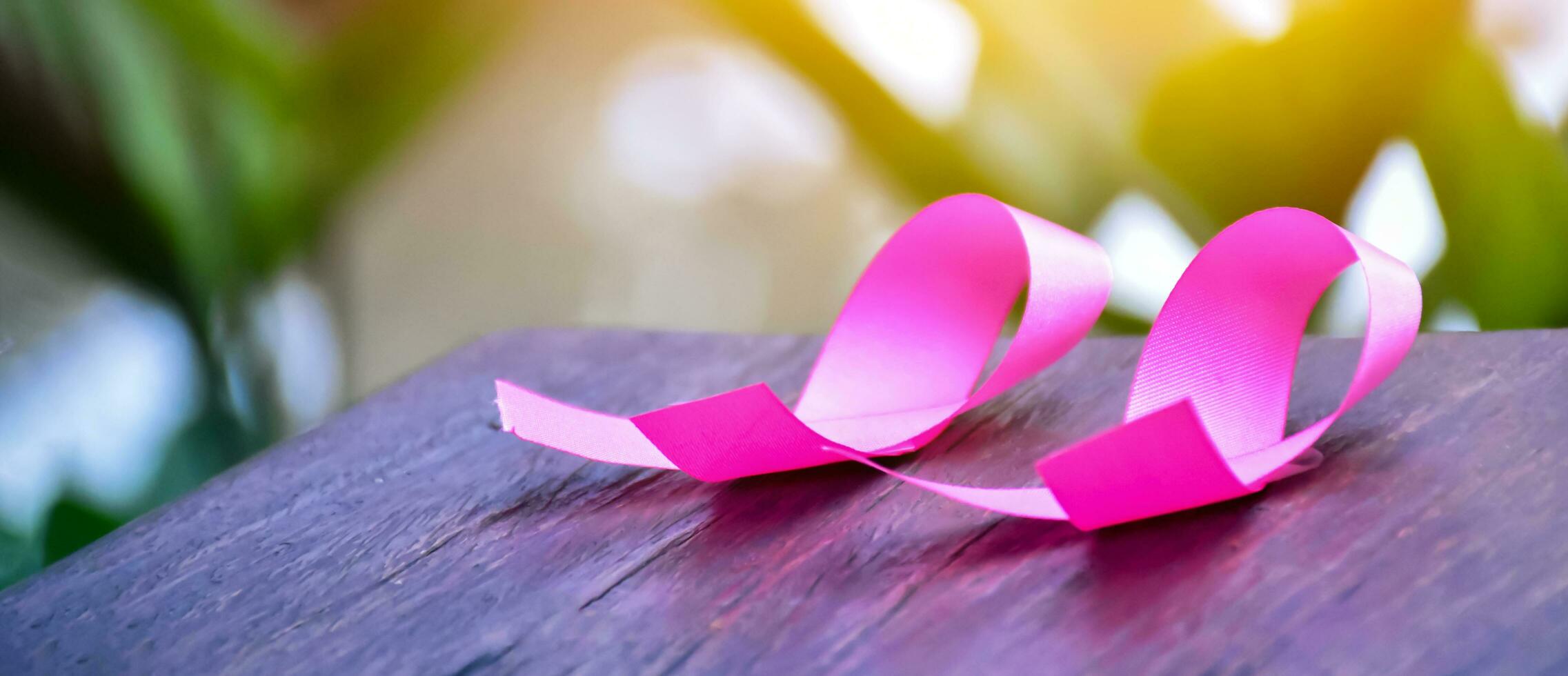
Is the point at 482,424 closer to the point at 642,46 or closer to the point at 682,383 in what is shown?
the point at 682,383

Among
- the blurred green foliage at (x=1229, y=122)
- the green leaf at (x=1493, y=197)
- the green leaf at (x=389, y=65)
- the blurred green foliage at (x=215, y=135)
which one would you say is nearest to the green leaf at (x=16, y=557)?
the blurred green foliage at (x=215, y=135)

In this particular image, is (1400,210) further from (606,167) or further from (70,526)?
(70,526)

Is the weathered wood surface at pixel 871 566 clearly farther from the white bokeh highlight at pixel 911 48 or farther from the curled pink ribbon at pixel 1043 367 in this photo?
the white bokeh highlight at pixel 911 48

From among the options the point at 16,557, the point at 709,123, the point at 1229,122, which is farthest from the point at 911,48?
the point at 16,557

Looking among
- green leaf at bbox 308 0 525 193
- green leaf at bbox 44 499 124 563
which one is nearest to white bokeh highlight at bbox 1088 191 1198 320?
green leaf at bbox 308 0 525 193

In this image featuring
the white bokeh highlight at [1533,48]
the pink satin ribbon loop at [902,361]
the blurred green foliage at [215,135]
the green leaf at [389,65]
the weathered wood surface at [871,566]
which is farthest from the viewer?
the green leaf at [389,65]

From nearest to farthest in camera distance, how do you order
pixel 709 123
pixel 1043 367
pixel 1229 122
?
pixel 1043 367 < pixel 1229 122 < pixel 709 123

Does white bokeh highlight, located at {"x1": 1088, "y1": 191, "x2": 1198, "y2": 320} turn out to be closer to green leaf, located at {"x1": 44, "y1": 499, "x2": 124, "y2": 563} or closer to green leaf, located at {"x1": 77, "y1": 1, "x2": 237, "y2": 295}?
green leaf, located at {"x1": 77, "y1": 1, "x2": 237, "y2": 295}
